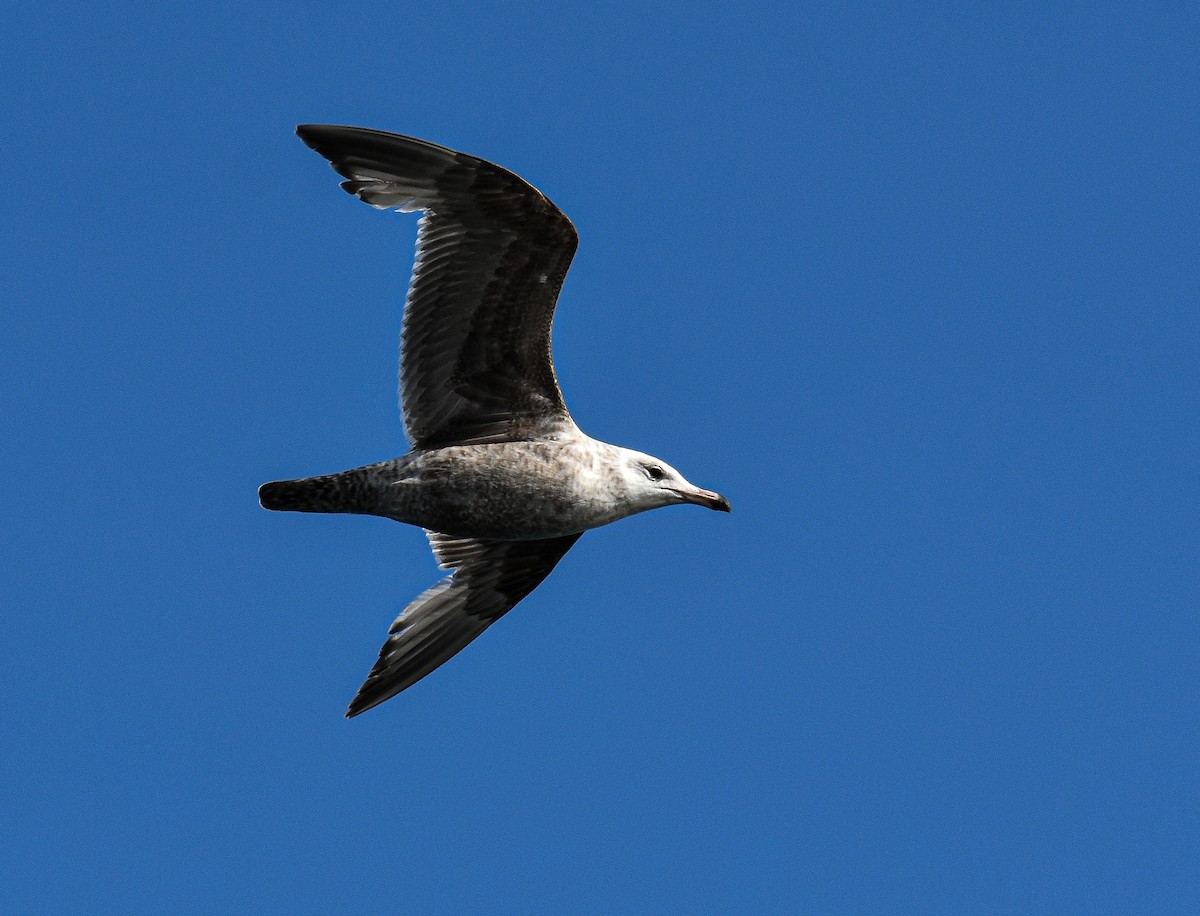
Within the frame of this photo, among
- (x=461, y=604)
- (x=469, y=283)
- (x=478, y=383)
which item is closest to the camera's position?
(x=469, y=283)

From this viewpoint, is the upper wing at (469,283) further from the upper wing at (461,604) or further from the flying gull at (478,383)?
the upper wing at (461,604)

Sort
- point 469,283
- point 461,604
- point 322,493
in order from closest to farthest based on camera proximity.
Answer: point 469,283 < point 322,493 < point 461,604

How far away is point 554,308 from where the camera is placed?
11.5m

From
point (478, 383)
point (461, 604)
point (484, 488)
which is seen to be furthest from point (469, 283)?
point (461, 604)

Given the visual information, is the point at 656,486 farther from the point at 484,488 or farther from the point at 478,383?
the point at 478,383

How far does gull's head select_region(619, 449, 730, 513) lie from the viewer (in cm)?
1177

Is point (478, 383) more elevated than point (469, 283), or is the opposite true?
point (469, 283)

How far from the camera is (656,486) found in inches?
466

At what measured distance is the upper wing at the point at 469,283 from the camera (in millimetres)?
11070

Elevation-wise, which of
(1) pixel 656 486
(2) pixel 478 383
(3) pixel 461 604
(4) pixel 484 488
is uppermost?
(2) pixel 478 383

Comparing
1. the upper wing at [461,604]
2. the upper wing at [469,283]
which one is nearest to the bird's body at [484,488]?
the upper wing at [469,283]

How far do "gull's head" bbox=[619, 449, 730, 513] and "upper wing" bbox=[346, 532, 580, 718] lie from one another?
1.11 meters

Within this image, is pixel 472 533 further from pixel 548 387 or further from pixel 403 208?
pixel 403 208

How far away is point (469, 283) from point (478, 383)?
2.47 feet
